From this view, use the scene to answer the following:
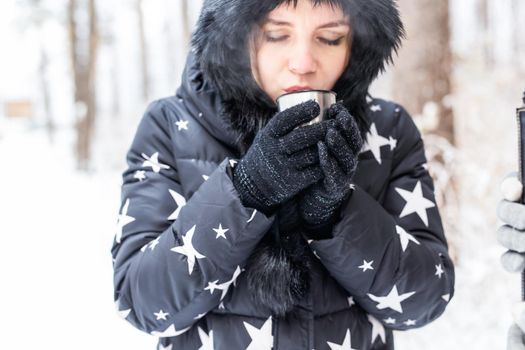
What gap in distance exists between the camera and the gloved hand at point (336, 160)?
67 centimetres

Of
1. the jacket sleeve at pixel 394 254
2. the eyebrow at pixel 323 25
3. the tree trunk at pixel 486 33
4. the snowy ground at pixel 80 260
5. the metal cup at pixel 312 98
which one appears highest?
the tree trunk at pixel 486 33

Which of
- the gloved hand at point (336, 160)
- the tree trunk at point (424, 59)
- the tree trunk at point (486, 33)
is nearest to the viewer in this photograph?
the gloved hand at point (336, 160)

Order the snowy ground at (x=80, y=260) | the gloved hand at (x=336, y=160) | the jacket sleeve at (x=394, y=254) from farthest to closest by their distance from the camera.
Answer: the snowy ground at (x=80, y=260) < the jacket sleeve at (x=394, y=254) < the gloved hand at (x=336, y=160)

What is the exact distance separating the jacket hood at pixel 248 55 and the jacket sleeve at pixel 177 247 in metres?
0.15

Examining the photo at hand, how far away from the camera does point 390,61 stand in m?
0.91

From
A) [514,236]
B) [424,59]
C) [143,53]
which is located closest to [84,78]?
[143,53]

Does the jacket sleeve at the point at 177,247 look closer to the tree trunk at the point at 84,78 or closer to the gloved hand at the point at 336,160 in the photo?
the gloved hand at the point at 336,160

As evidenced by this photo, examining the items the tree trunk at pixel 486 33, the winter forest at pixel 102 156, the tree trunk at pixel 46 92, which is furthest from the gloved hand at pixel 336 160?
the tree trunk at pixel 486 33

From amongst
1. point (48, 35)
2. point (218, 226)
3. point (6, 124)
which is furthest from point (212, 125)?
point (48, 35)

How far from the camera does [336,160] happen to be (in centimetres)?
68

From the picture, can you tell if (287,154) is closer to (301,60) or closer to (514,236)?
(301,60)

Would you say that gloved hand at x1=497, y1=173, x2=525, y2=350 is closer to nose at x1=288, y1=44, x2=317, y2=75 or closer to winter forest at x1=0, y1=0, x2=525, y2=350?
nose at x1=288, y1=44, x2=317, y2=75

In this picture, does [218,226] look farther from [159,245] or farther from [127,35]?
[127,35]

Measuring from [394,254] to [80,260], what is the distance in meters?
1.46
